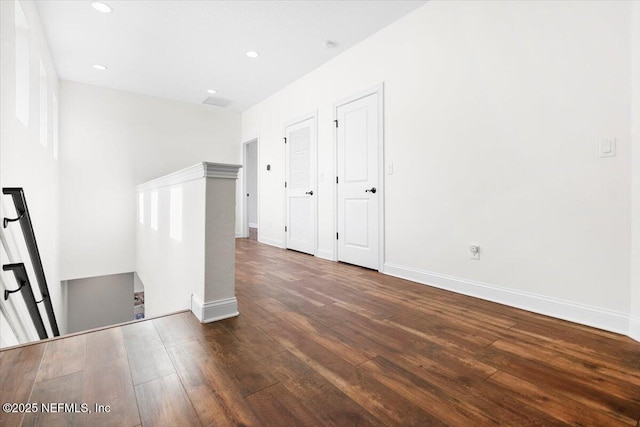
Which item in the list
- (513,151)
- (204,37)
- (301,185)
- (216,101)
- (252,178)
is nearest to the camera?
(513,151)

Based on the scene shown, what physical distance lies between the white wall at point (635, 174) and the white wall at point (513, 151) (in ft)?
0.12

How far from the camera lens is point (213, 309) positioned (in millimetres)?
1876

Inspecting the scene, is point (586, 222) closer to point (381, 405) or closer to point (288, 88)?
point (381, 405)

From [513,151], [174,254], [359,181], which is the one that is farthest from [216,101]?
[513,151]

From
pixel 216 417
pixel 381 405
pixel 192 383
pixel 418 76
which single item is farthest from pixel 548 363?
pixel 418 76

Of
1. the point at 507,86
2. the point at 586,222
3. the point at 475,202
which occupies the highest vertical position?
the point at 507,86

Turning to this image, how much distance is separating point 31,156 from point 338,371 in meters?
3.31

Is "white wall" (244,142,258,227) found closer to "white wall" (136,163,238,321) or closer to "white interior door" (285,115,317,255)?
"white interior door" (285,115,317,255)

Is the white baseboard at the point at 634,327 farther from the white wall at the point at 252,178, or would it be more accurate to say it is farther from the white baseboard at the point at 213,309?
the white wall at the point at 252,178

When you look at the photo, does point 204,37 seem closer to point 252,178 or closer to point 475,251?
point 475,251

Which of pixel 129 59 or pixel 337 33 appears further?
pixel 129 59

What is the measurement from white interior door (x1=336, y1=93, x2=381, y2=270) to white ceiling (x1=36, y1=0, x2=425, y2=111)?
82cm

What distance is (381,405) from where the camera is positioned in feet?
3.57

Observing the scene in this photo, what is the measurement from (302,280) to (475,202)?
5.52ft
